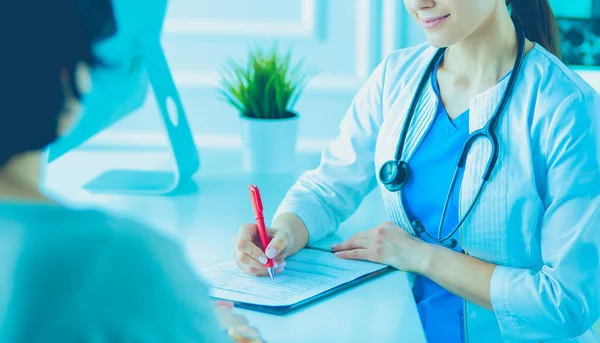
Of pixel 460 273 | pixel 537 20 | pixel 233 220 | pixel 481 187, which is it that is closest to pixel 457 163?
pixel 481 187

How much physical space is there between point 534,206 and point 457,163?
126mm

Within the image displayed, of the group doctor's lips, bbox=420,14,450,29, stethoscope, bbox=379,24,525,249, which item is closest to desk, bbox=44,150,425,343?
stethoscope, bbox=379,24,525,249

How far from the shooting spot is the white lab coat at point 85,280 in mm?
394

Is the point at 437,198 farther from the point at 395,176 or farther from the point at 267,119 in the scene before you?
the point at 267,119

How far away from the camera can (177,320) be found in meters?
0.44

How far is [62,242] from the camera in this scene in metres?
0.41

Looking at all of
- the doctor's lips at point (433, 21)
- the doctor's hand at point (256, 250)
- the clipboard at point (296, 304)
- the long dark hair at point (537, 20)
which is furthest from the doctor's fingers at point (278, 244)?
the long dark hair at point (537, 20)

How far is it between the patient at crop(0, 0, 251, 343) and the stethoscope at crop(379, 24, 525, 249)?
0.67 m

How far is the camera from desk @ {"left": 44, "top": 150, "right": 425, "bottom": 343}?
844 millimetres

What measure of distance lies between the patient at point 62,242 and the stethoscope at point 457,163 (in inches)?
26.6

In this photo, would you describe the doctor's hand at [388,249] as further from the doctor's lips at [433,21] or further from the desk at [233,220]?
the doctor's lips at [433,21]

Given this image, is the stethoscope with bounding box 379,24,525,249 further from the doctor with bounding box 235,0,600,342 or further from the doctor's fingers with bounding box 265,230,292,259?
the doctor's fingers with bounding box 265,230,292,259

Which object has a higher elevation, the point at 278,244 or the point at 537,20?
→ the point at 537,20

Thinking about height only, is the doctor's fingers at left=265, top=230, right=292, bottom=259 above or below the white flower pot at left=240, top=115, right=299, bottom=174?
above
